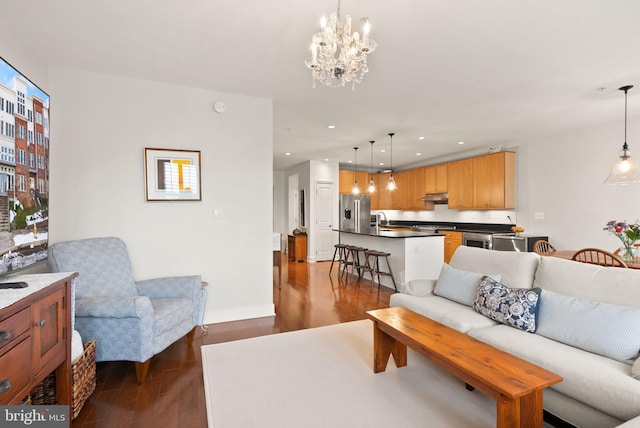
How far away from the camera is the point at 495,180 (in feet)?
19.6

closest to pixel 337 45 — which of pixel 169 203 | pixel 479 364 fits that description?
pixel 479 364

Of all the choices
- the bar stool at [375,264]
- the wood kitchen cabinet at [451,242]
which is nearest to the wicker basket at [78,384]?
the bar stool at [375,264]

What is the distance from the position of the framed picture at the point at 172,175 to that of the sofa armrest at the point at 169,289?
855 millimetres

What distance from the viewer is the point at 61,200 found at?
2.86 metres

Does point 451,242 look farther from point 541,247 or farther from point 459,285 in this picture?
point 459,285

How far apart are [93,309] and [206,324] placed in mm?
1351

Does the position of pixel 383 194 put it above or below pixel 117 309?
above

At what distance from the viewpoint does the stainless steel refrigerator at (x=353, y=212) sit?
26.2ft

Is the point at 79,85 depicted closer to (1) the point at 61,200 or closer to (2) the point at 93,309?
(1) the point at 61,200

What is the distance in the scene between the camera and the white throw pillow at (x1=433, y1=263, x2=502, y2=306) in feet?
8.84

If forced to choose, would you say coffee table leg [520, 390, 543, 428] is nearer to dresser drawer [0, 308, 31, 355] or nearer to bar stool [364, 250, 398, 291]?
dresser drawer [0, 308, 31, 355]

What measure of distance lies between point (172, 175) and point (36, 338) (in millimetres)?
2012

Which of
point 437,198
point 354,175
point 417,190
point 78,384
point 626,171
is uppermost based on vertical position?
point 354,175

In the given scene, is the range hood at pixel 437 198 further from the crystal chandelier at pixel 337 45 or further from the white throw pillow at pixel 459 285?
the crystal chandelier at pixel 337 45
